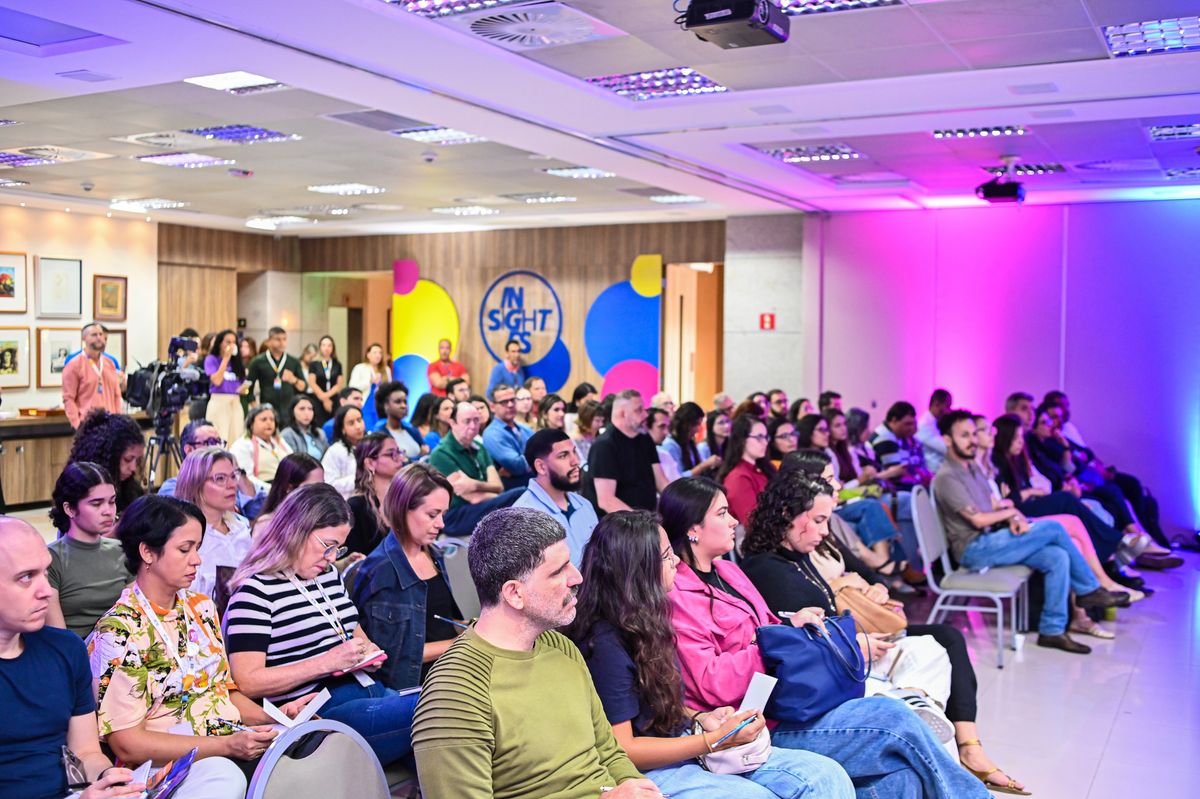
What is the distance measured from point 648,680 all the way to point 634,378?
11.7m

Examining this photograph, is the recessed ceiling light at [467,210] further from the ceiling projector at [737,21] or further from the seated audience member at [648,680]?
the seated audience member at [648,680]

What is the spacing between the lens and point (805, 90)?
7.11 m

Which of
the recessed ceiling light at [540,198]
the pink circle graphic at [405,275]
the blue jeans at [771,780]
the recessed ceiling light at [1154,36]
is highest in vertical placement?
the recessed ceiling light at [540,198]

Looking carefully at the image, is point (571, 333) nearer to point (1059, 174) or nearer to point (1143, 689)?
point (1059, 174)

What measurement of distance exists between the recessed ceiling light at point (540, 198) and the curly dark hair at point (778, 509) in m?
8.31

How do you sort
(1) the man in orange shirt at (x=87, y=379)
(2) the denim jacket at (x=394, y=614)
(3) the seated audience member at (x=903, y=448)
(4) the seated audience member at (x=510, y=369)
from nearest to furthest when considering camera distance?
(2) the denim jacket at (x=394, y=614) → (3) the seated audience member at (x=903, y=448) → (1) the man in orange shirt at (x=87, y=379) → (4) the seated audience member at (x=510, y=369)

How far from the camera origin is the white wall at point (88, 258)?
13.3 metres

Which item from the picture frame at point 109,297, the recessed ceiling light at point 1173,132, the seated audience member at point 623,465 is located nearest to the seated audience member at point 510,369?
the picture frame at point 109,297

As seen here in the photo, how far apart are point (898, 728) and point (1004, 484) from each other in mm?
5356

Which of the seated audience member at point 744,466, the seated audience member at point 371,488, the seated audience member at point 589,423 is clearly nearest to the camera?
the seated audience member at point 371,488

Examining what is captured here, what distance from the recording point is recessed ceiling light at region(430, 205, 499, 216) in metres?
13.7

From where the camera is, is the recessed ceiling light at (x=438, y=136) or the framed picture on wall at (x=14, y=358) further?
the framed picture on wall at (x=14, y=358)

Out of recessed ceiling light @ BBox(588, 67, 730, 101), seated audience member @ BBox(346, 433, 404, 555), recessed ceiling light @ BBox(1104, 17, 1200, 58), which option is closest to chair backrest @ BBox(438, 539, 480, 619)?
seated audience member @ BBox(346, 433, 404, 555)

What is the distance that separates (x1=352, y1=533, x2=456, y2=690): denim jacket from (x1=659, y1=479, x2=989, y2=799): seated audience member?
0.92 m
